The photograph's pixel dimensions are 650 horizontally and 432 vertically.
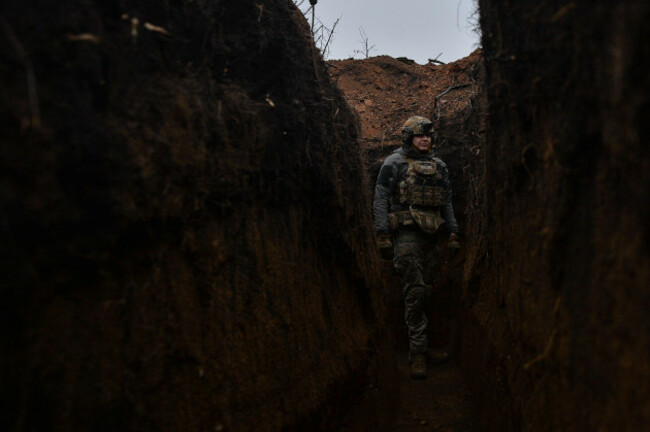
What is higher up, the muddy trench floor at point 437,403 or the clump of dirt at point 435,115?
the clump of dirt at point 435,115

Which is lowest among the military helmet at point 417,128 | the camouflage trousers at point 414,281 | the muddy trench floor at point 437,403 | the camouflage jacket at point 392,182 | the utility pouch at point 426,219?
the muddy trench floor at point 437,403

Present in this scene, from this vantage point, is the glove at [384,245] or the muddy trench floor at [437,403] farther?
the glove at [384,245]

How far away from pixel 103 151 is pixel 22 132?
27cm

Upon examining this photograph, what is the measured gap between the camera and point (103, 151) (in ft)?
5.65

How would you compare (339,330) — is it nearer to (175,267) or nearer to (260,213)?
(260,213)

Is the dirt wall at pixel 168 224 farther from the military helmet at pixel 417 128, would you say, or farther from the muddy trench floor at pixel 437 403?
the military helmet at pixel 417 128

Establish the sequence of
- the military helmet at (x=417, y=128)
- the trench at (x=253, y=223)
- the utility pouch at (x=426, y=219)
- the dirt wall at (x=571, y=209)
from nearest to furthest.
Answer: the dirt wall at (x=571, y=209) → the trench at (x=253, y=223) → the utility pouch at (x=426, y=219) → the military helmet at (x=417, y=128)

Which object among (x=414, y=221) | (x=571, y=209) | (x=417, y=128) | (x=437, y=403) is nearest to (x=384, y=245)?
(x=414, y=221)

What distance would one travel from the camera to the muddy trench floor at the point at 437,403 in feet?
12.7

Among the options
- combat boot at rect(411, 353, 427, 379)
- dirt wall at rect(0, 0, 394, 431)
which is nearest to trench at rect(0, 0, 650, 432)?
dirt wall at rect(0, 0, 394, 431)

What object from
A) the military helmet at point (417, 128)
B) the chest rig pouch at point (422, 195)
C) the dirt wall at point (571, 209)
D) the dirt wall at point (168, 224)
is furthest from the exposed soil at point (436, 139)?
the dirt wall at point (571, 209)

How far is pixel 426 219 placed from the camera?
507 cm

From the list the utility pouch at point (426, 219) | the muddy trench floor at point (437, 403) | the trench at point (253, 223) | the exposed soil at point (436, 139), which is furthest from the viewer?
the utility pouch at point (426, 219)

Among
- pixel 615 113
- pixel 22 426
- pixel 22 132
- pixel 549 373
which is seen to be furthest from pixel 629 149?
pixel 22 426
